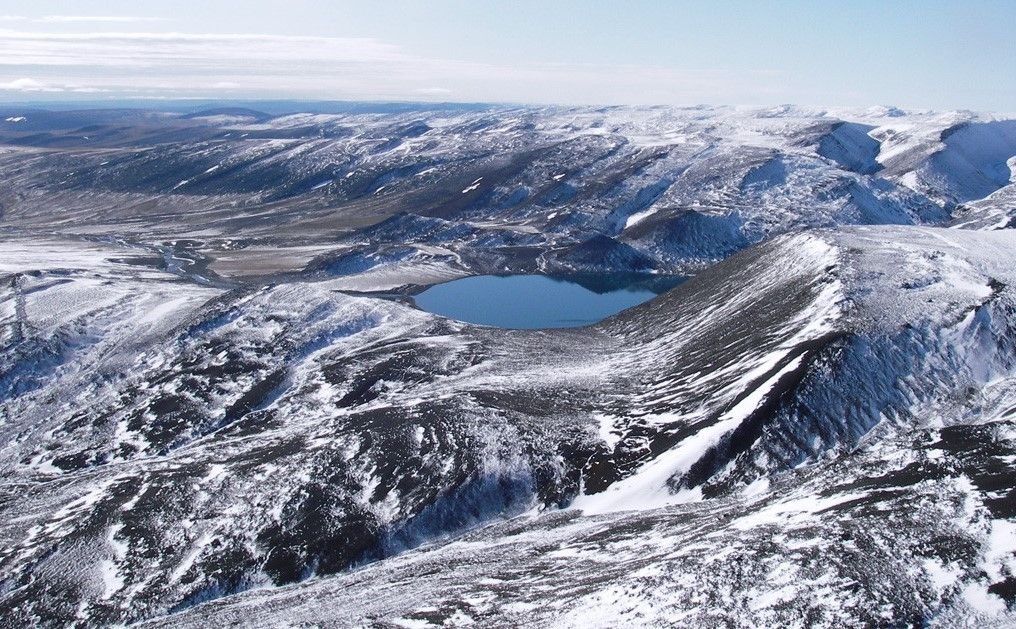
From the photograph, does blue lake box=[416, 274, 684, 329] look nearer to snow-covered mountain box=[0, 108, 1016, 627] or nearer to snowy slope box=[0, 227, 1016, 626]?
snow-covered mountain box=[0, 108, 1016, 627]

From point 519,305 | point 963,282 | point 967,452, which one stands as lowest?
point 519,305

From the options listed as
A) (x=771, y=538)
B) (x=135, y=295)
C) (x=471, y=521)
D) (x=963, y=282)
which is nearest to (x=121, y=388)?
(x=135, y=295)

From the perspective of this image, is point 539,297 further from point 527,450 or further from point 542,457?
point 542,457

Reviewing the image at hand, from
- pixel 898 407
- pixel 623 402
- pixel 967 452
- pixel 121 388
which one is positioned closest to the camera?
pixel 967 452

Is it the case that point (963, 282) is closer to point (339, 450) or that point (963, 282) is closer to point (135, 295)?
point (339, 450)

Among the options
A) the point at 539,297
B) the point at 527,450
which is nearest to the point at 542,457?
the point at 527,450

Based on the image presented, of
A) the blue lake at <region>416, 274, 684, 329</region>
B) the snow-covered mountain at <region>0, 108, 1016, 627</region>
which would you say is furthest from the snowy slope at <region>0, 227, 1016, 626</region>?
the blue lake at <region>416, 274, 684, 329</region>

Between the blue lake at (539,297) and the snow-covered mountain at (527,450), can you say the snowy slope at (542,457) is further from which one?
the blue lake at (539,297)

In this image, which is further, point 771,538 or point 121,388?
point 121,388
